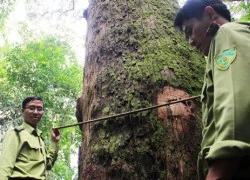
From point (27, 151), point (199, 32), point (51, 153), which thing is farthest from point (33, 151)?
point (199, 32)

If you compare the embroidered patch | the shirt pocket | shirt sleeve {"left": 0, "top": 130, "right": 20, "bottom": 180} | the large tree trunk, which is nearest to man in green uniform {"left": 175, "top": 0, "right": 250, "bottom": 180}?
the embroidered patch

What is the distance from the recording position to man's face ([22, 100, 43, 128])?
12.1 feet

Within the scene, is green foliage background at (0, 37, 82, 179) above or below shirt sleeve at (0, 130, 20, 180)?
above

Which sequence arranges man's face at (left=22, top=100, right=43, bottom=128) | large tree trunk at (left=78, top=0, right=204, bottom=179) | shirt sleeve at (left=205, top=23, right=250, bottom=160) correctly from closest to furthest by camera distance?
1. shirt sleeve at (left=205, top=23, right=250, bottom=160)
2. large tree trunk at (left=78, top=0, right=204, bottom=179)
3. man's face at (left=22, top=100, right=43, bottom=128)

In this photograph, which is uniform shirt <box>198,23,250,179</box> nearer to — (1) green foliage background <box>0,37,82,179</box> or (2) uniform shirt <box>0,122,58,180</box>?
(2) uniform shirt <box>0,122,58,180</box>

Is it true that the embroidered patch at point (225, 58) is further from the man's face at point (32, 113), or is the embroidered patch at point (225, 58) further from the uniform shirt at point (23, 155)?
the man's face at point (32, 113)

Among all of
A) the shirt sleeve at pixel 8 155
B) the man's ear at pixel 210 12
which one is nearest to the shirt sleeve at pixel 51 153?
the shirt sleeve at pixel 8 155

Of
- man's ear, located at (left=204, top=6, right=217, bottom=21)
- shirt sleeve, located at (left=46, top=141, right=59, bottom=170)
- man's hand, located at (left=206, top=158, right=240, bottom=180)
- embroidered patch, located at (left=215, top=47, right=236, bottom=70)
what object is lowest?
shirt sleeve, located at (left=46, top=141, right=59, bottom=170)

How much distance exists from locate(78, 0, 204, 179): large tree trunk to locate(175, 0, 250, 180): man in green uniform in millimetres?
394

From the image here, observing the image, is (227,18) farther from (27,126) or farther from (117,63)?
(27,126)

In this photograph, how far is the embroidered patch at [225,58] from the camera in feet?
3.76

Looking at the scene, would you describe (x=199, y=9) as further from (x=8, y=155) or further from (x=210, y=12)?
(x=8, y=155)

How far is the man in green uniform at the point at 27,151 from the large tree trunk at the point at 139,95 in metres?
1.09

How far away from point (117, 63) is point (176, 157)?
808 mm
